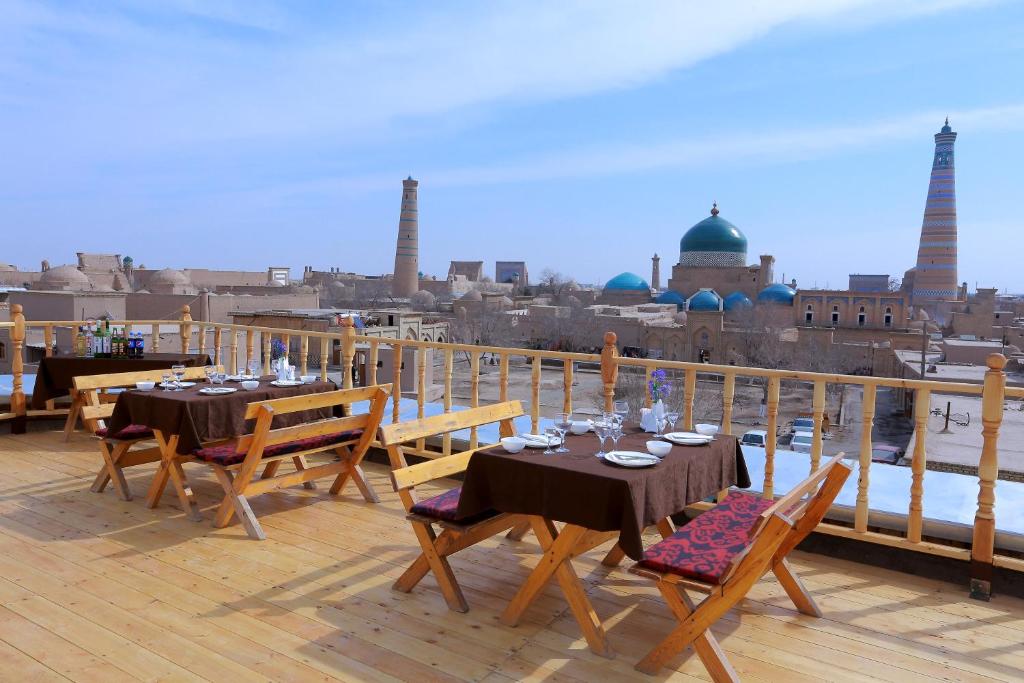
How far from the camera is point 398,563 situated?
423cm

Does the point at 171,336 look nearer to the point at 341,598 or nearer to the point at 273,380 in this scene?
the point at 273,380

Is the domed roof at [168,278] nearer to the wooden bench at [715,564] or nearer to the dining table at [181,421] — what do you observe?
the dining table at [181,421]

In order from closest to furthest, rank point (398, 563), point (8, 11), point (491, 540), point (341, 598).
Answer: point (341, 598) → point (398, 563) → point (491, 540) → point (8, 11)

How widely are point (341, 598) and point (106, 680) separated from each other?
1.10 meters

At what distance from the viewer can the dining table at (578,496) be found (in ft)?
9.94

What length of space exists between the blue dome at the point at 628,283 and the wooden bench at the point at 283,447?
61.6 metres

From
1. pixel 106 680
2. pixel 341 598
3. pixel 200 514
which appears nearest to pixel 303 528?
pixel 200 514

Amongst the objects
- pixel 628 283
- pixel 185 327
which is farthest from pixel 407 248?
pixel 185 327

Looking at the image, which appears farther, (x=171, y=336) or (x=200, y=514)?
(x=171, y=336)

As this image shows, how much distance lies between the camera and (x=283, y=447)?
5.10 metres

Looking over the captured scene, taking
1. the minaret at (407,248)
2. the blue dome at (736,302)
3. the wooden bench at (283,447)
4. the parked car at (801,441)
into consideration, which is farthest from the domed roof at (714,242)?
the wooden bench at (283,447)

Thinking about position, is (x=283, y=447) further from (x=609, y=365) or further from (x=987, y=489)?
(x=987, y=489)

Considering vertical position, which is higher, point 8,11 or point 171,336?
point 8,11

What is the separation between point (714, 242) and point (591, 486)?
2345 inches
